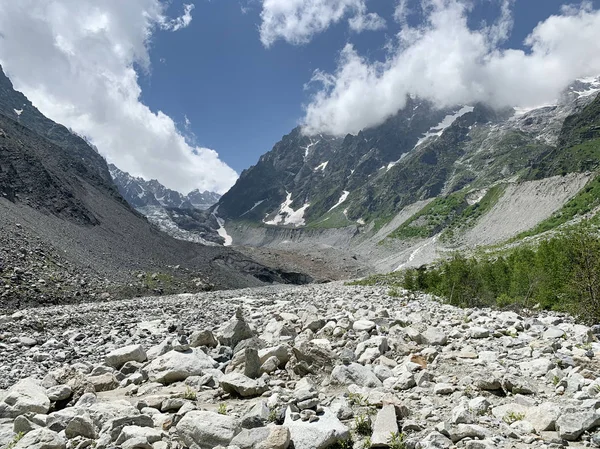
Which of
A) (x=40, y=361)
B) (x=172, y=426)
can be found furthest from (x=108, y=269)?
(x=172, y=426)

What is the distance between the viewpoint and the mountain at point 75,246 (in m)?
47.3

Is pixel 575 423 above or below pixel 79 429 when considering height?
above

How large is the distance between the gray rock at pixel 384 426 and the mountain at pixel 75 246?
40.5m

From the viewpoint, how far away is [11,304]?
124ft

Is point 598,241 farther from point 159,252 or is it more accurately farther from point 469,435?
point 159,252

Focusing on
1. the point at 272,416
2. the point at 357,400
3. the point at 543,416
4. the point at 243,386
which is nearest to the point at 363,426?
the point at 357,400

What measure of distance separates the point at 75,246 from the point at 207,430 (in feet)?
229

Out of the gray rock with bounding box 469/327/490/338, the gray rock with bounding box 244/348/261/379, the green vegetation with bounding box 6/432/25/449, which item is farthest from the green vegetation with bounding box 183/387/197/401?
the gray rock with bounding box 469/327/490/338

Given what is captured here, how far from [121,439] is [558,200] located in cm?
15570

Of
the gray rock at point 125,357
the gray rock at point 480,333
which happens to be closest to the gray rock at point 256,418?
the gray rock at point 125,357

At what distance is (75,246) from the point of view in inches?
2638

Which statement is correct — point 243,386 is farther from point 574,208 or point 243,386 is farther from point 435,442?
point 574,208

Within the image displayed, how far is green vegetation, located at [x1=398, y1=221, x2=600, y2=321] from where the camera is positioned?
928 inches

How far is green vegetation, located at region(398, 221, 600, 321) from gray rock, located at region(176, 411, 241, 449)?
21.9 m
